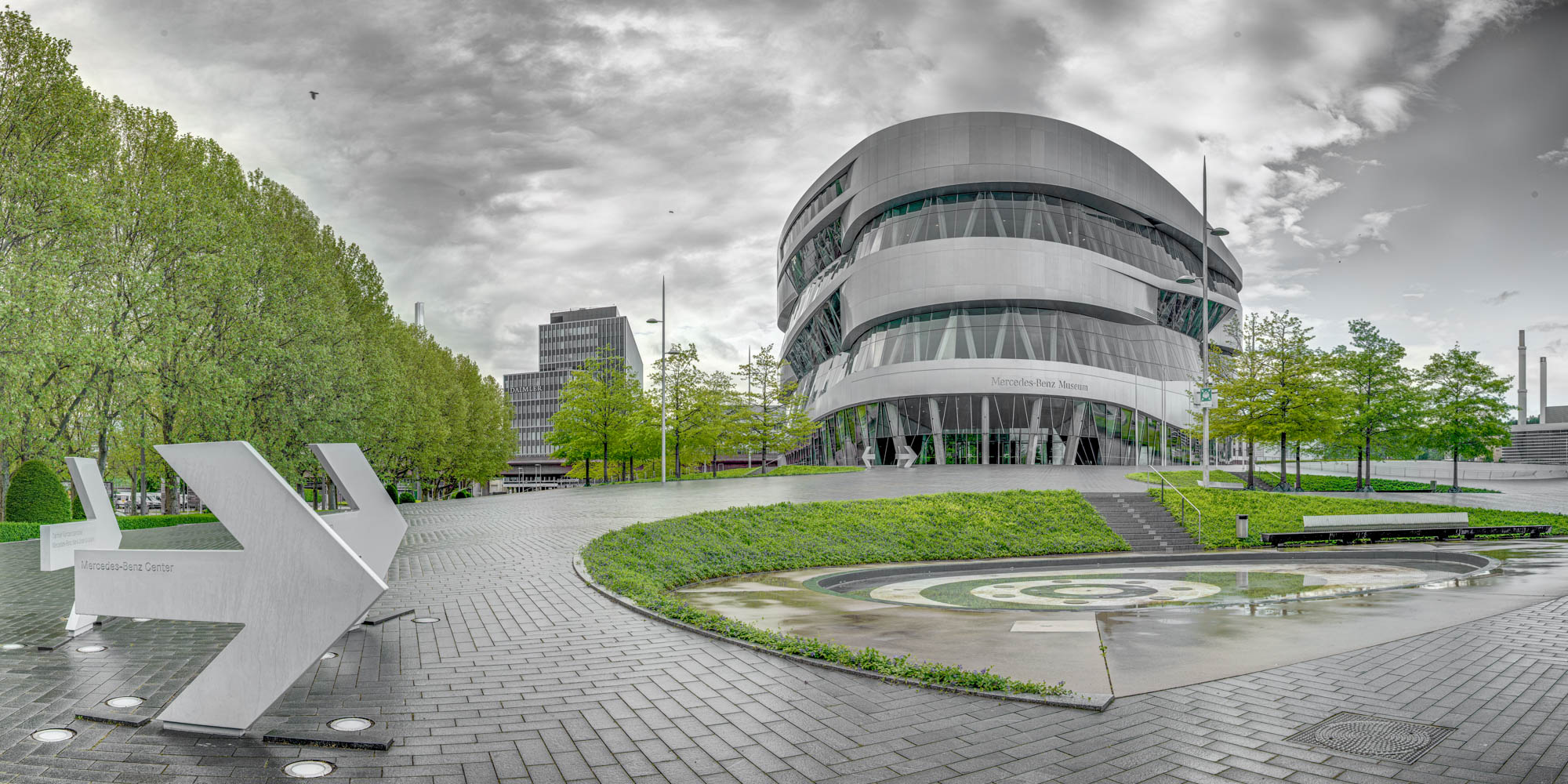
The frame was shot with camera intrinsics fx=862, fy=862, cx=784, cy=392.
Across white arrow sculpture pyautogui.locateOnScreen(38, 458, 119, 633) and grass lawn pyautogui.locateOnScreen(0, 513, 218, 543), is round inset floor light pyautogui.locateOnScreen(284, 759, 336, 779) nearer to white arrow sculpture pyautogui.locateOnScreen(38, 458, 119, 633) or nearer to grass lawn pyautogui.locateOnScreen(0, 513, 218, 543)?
white arrow sculpture pyautogui.locateOnScreen(38, 458, 119, 633)

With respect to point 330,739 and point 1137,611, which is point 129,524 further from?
point 1137,611

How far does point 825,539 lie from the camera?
19.7 metres

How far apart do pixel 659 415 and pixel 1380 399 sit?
Answer: 3525 centimetres

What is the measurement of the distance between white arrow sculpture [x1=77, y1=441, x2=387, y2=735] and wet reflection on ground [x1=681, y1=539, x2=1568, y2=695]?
506 cm

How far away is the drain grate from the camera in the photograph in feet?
16.7

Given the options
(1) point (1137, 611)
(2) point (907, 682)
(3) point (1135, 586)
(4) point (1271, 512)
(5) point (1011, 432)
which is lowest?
(3) point (1135, 586)

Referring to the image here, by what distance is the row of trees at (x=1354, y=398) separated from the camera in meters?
33.5

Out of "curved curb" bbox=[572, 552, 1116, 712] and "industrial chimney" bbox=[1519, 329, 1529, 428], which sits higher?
"industrial chimney" bbox=[1519, 329, 1529, 428]

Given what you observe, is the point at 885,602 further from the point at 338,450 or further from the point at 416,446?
the point at 416,446

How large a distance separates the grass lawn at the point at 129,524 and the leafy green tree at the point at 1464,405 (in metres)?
46.0

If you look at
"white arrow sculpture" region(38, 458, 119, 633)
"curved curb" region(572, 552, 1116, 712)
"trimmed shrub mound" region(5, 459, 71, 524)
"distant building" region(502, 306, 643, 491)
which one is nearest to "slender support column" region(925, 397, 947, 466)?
"trimmed shrub mound" region(5, 459, 71, 524)

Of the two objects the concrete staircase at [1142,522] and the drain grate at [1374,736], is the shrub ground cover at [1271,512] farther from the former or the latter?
the drain grate at [1374,736]

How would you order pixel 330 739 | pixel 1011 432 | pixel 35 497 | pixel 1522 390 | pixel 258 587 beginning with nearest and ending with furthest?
pixel 330 739 → pixel 258 587 → pixel 35 497 → pixel 1011 432 → pixel 1522 390

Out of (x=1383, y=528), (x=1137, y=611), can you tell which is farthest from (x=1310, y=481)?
(x=1137, y=611)
